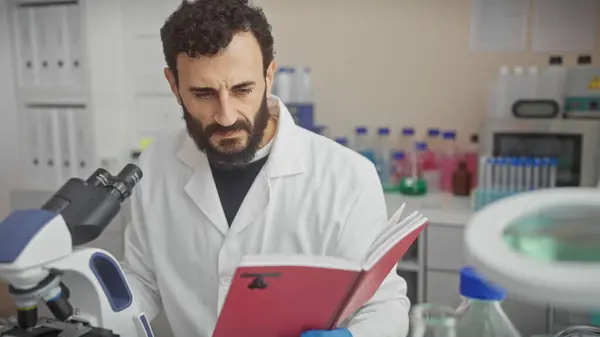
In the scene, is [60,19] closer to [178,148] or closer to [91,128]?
[91,128]

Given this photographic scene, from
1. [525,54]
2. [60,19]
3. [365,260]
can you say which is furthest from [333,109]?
[365,260]

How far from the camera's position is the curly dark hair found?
117 centimetres

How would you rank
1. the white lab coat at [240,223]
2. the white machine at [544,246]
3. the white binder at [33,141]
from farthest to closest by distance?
the white binder at [33,141] → the white lab coat at [240,223] → the white machine at [544,246]

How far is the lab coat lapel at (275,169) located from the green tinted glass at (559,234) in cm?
79

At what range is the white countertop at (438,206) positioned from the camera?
230cm

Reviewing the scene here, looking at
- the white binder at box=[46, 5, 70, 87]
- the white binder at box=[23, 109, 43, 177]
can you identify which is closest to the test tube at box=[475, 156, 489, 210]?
the white binder at box=[46, 5, 70, 87]

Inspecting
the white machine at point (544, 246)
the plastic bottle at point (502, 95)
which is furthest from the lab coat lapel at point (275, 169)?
the plastic bottle at point (502, 95)

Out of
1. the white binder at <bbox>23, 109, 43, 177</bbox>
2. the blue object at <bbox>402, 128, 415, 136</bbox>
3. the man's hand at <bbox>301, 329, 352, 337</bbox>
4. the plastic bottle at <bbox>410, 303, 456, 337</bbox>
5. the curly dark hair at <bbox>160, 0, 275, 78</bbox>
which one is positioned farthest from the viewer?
the white binder at <bbox>23, 109, 43, 177</bbox>

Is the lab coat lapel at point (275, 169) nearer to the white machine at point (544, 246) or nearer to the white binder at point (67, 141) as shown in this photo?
the white machine at point (544, 246)

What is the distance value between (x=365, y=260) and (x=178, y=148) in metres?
0.74

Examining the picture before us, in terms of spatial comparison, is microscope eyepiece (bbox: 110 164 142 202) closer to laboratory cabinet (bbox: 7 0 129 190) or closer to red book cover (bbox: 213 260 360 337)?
red book cover (bbox: 213 260 360 337)

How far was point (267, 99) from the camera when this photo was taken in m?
1.37

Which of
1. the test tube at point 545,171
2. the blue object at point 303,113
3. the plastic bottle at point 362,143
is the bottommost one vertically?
the test tube at point 545,171

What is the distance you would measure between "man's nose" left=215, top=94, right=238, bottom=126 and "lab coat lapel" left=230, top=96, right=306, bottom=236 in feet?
0.55
